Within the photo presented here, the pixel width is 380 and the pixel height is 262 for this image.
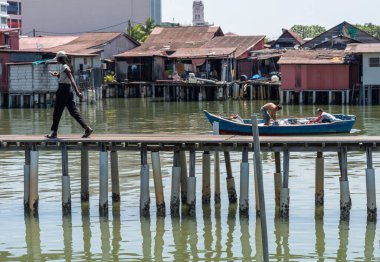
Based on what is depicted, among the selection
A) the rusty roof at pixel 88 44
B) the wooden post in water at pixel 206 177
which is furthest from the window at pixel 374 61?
the wooden post in water at pixel 206 177

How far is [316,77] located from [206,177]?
4720 centimetres

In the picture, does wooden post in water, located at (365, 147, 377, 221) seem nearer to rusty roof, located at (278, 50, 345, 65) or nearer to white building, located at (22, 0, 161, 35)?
rusty roof, located at (278, 50, 345, 65)

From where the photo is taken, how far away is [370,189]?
21.6m

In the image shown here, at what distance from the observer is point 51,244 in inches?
848

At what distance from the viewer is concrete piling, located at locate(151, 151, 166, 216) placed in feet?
72.7

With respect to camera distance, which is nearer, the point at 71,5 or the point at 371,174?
the point at 371,174


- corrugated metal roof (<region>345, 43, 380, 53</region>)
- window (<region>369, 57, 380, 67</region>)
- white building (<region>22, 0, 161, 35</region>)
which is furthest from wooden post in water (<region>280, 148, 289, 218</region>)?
white building (<region>22, 0, 161, 35</region>)

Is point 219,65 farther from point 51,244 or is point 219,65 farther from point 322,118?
point 51,244

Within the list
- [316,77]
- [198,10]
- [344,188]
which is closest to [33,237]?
[344,188]

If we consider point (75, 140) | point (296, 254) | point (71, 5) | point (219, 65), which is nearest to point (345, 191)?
point (296, 254)

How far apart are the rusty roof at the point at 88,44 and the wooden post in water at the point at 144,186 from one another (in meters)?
59.8

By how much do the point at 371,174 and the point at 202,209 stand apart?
173 inches

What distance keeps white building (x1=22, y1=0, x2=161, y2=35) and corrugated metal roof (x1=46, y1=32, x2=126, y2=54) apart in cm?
3075

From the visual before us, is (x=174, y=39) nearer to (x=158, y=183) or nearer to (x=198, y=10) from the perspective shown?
(x=158, y=183)
